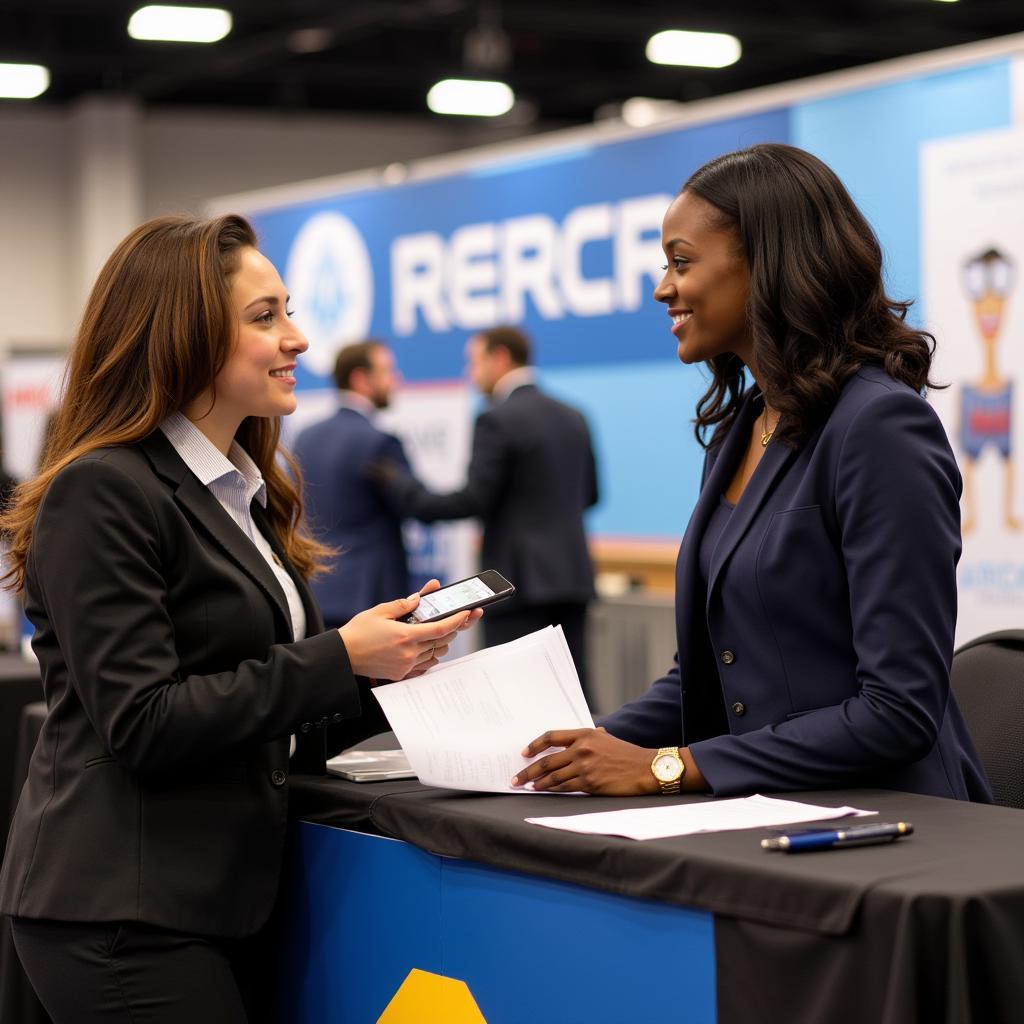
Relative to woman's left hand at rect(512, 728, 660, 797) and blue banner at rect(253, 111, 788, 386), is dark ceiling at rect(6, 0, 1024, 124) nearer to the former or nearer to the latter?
blue banner at rect(253, 111, 788, 386)

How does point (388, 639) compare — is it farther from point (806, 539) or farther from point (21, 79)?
point (21, 79)

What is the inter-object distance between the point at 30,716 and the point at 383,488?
3581 millimetres

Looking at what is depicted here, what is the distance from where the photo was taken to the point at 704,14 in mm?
10719

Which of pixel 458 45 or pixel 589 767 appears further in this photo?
pixel 458 45

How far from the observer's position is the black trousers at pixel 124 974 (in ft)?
5.77

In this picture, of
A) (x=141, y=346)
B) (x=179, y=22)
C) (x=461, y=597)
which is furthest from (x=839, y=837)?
(x=179, y=22)

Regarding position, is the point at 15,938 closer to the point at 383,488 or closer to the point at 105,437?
the point at 105,437

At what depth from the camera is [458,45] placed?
11680 millimetres

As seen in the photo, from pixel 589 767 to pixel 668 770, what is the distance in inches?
3.6

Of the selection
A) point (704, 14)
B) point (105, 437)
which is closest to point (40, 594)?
point (105, 437)

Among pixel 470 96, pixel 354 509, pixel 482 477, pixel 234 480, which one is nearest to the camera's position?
pixel 234 480

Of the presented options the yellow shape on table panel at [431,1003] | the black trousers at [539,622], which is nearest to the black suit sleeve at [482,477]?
the black trousers at [539,622]

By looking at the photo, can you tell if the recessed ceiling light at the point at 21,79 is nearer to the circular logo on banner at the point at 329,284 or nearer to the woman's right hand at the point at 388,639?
the circular logo on banner at the point at 329,284

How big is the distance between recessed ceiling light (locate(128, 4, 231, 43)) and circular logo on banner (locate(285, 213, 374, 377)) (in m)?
2.57
